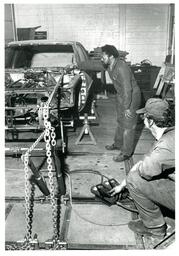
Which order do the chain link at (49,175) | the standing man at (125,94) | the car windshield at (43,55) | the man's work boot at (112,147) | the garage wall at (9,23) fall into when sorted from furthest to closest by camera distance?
the garage wall at (9,23) → the car windshield at (43,55) → the man's work boot at (112,147) → the standing man at (125,94) → the chain link at (49,175)

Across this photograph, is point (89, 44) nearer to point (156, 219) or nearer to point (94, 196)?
point (94, 196)

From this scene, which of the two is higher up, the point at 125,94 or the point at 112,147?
the point at 125,94

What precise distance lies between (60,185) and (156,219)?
4.19 ft

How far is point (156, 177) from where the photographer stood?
2.81 metres

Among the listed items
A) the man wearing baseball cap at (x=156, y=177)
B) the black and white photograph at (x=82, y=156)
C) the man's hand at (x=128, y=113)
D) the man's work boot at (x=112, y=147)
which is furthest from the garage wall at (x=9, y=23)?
the man wearing baseball cap at (x=156, y=177)

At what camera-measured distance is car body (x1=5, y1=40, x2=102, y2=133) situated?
4.78 metres

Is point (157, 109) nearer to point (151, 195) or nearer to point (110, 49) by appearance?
point (151, 195)

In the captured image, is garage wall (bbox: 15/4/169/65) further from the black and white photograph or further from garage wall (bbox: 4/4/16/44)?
the black and white photograph

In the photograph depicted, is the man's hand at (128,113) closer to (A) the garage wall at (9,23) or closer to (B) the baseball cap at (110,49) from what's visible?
(B) the baseball cap at (110,49)

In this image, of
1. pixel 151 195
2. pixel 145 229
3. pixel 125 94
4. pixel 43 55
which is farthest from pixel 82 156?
pixel 43 55

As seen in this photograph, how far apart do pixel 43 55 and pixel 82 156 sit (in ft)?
11.0

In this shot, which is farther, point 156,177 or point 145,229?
point 145,229

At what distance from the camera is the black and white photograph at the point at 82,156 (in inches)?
111

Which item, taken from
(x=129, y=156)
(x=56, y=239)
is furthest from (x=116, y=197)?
(x=129, y=156)
